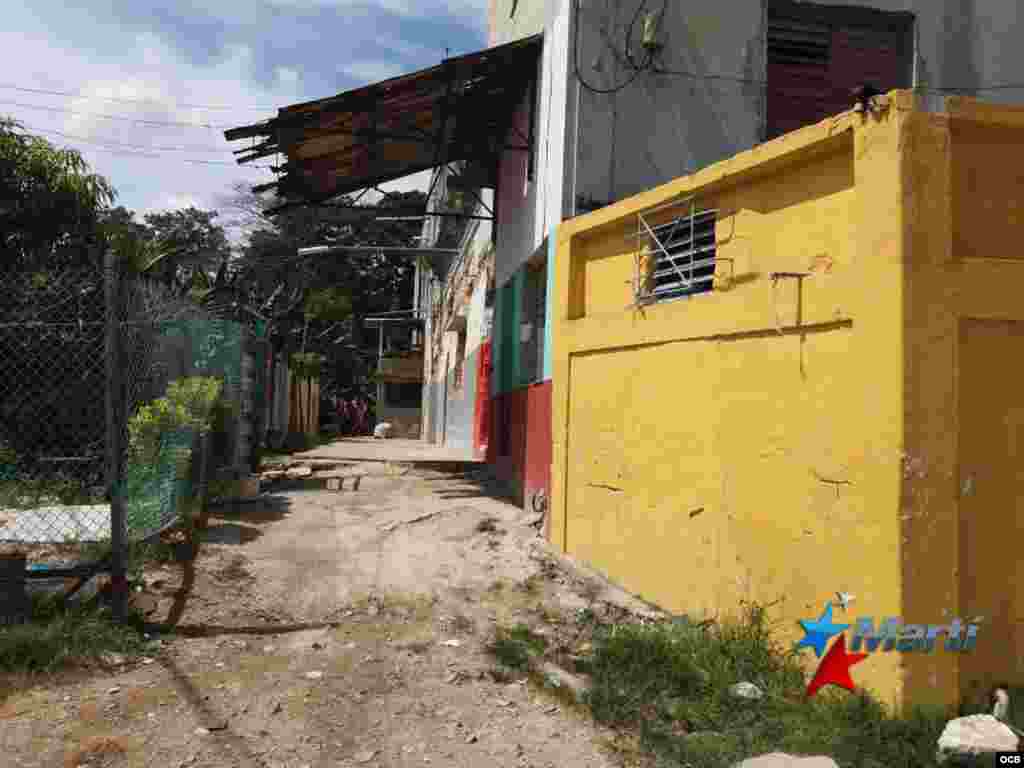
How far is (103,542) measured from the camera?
591 cm

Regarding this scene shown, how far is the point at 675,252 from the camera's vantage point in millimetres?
6430

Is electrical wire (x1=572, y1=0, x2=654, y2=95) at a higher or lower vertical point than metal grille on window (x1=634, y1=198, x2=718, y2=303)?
higher

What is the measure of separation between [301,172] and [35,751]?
7.98 meters

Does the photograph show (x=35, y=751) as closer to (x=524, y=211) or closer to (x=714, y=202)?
(x=714, y=202)

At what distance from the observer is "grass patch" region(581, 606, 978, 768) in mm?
3963

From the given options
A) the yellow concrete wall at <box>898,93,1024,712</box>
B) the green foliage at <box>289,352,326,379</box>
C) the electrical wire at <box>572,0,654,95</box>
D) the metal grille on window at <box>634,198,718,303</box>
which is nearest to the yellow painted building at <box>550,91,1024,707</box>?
the yellow concrete wall at <box>898,93,1024,712</box>

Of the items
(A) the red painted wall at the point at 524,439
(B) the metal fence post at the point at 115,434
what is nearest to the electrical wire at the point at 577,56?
(A) the red painted wall at the point at 524,439

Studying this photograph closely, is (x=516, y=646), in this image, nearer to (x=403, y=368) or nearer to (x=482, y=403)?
(x=482, y=403)

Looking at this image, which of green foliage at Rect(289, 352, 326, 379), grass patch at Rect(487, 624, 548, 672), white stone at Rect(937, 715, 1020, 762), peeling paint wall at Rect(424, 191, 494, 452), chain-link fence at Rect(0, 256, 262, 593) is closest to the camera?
white stone at Rect(937, 715, 1020, 762)

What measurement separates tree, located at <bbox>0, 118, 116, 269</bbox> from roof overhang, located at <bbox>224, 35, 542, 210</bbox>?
6.86 ft

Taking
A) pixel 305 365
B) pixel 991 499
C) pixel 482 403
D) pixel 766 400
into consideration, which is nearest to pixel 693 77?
pixel 766 400

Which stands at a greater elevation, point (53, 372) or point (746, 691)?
point (53, 372)

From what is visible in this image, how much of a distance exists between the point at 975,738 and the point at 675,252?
3.77 m

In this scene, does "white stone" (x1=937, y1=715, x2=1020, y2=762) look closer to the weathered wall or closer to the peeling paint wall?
the peeling paint wall
